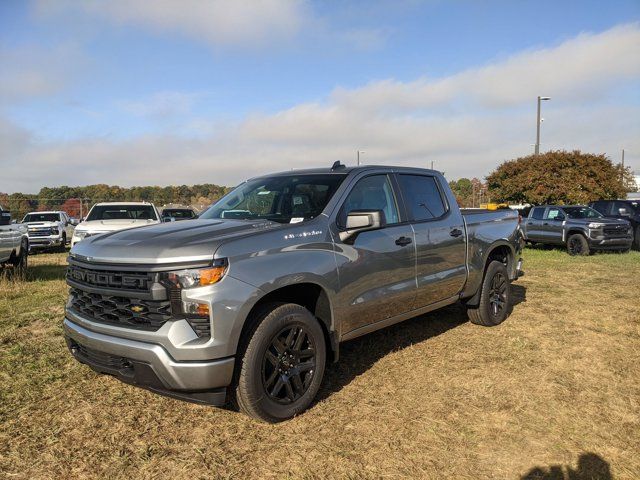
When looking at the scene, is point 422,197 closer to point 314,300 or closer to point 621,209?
point 314,300

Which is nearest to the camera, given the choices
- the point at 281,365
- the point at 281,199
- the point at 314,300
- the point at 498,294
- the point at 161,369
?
the point at 161,369

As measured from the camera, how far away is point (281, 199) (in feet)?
14.5

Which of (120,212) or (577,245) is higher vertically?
(120,212)

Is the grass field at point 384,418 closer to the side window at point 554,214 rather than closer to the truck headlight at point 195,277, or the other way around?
the truck headlight at point 195,277

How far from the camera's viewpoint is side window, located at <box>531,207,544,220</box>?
16000 millimetres

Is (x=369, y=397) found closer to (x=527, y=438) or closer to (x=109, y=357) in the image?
(x=527, y=438)

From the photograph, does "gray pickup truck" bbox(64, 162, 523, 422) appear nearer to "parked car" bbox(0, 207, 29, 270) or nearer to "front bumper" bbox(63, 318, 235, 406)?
"front bumper" bbox(63, 318, 235, 406)

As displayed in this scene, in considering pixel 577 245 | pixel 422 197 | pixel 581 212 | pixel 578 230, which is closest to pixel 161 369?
pixel 422 197

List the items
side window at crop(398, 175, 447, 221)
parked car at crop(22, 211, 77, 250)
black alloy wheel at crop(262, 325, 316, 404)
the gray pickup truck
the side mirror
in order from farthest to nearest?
parked car at crop(22, 211, 77, 250) → side window at crop(398, 175, 447, 221) → the side mirror → black alloy wheel at crop(262, 325, 316, 404) → the gray pickup truck

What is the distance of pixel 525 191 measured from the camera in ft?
79.4

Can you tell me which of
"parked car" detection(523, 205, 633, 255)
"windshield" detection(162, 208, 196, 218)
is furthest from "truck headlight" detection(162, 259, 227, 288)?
"windshield" detection(162, 208, 196, 218)

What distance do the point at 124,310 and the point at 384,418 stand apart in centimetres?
199

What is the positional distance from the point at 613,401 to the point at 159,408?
3531mm

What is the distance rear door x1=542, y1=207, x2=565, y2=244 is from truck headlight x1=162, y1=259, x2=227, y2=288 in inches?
562
